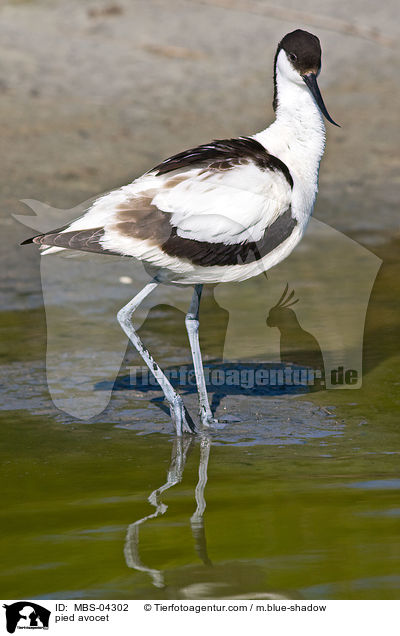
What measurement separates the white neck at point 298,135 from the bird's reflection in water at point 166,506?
1.40 metres

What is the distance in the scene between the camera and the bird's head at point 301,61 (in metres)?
5.69

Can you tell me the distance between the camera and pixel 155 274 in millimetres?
5562

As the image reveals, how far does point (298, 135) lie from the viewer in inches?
222

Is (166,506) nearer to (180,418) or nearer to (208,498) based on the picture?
(208,498)

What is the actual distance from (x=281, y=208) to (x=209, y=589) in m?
2.24

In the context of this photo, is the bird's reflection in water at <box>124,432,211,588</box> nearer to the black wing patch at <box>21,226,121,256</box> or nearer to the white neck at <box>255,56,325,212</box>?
the black wing patch at <box>21,226,121,256</box>

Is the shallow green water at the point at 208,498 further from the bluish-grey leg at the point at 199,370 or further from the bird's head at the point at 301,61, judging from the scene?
the bird's head at the point at 301,61

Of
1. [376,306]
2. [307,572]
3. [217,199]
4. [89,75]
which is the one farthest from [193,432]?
[89,75]

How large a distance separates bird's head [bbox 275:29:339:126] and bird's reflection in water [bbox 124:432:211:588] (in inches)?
74.0

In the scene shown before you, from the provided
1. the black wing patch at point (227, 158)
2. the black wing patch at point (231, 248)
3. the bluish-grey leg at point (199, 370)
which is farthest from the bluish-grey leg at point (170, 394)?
the black wing patch at point (227, 158)
